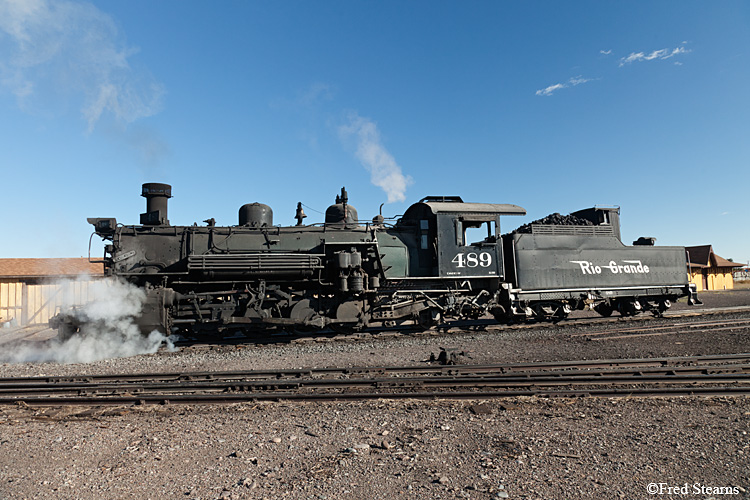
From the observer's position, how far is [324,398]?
5648 millimetres

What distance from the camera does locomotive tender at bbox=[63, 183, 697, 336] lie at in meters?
10.3

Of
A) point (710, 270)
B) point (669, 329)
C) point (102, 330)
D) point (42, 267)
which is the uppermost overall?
point (42, 267)

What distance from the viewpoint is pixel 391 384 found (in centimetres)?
622

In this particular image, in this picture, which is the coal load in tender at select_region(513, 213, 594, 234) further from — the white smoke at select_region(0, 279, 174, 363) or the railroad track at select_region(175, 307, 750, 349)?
the white smoke at select_region(0, 279, 174, 363)

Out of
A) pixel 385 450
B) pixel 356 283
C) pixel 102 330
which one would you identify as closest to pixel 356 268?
pixel 356 283

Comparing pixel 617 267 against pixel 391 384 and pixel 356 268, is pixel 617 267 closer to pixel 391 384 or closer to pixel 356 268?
pixel 356 268

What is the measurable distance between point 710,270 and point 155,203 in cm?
4513

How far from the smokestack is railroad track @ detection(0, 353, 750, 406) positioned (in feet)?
15.8

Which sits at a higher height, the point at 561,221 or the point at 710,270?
the point at 561,221

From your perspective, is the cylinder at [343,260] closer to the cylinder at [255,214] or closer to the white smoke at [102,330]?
the cylinder at [255,214]

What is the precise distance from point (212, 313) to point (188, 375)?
11.6ft

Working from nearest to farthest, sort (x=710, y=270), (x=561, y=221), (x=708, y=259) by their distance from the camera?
(x=561, y=221)
(x=710, y=270)
(x=708, y=259)

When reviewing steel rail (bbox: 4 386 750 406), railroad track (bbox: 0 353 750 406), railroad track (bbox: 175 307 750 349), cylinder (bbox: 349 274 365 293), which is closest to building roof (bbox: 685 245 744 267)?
railroad track (bbox: 175 307 750 349)

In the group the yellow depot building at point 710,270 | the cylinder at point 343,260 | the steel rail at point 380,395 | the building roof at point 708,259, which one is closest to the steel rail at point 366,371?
the steel rail at point 380,395
